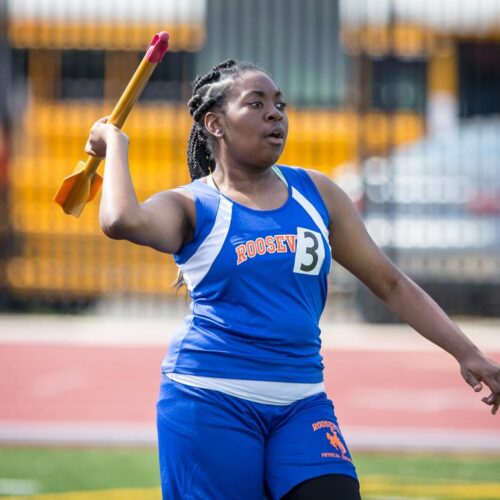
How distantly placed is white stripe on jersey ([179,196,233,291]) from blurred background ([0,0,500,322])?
10921 millimetres

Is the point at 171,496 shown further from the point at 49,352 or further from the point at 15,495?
the point at 49,352

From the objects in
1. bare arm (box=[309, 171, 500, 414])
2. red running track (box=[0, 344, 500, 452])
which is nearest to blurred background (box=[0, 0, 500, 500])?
red running track (box=[0, 344, 500, 452])

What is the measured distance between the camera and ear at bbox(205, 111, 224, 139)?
14.2ft

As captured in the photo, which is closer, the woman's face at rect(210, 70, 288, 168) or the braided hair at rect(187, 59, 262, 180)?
the woman's face at rect(210, 70, 288, 168)

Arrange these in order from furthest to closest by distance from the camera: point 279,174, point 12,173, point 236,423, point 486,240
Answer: point 12,173 → point 486,240 → point 279,174 → point 236,423

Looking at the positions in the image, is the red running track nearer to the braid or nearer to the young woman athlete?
the braid

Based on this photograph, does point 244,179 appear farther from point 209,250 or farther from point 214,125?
point 209,250

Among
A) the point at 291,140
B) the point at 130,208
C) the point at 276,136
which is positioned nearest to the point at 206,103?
the point at 276,136

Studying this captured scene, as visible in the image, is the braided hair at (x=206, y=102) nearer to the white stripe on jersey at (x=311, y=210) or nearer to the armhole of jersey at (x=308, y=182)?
the armhole of jersey at (x=308, y=182)

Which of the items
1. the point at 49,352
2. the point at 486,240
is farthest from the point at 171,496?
the point at 486,240

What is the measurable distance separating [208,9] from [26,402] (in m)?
7.66

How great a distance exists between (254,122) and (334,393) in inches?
258

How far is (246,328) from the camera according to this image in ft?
13.0

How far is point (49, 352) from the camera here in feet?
41.4
